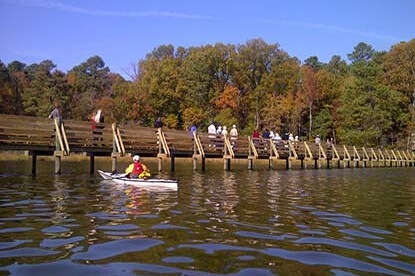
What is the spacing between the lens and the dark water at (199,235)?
527cm

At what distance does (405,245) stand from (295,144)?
27787mm

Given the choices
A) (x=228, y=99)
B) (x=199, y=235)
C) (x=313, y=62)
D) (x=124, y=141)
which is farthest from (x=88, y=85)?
(x=199, y=235)

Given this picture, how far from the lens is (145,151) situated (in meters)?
21.7

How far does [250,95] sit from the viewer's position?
67125 mm

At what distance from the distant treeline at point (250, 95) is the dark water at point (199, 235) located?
46.9 meters

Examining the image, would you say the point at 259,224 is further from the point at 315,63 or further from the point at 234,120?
the point at 315,63

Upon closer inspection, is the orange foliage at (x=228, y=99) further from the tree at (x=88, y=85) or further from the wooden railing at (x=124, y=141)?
the wooden railing at (x=124, y=141)

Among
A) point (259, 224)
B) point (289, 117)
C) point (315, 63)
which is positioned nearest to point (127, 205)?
point (259, 224)

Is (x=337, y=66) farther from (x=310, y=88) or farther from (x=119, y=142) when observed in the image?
(x=119, y=142)

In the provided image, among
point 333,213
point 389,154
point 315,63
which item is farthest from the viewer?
point 315,63

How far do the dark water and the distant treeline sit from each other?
154 feet

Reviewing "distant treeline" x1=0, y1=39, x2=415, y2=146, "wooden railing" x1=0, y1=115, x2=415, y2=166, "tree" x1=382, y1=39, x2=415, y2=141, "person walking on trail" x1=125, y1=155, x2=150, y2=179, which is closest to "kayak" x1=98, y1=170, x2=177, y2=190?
"person walking on trail" x1=125, y1=155, x2=150, y2=179

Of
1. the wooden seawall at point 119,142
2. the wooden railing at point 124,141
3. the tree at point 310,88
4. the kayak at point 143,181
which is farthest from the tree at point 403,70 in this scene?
the kayak at point 143,181

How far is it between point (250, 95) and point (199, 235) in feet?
200
